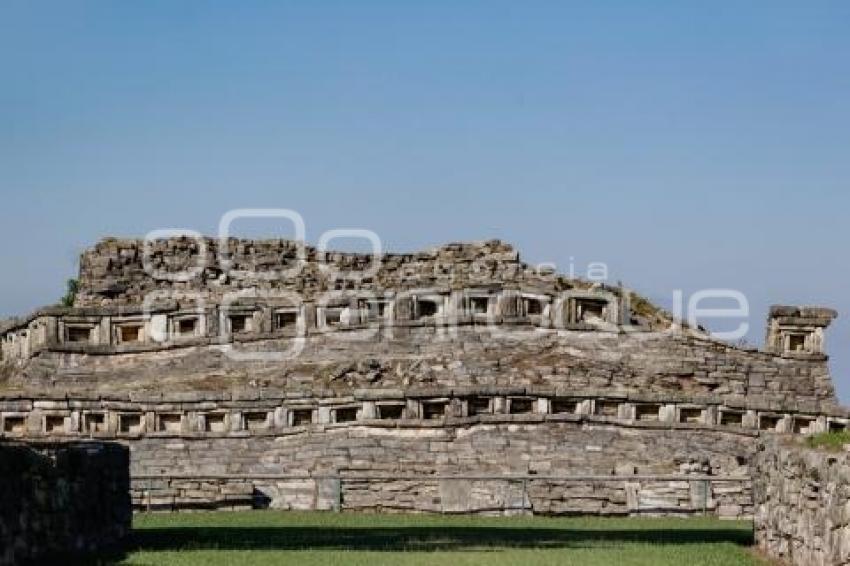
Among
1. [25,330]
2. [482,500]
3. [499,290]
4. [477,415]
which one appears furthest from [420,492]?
[25,330]

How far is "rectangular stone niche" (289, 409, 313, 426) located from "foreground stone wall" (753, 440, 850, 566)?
425 inches

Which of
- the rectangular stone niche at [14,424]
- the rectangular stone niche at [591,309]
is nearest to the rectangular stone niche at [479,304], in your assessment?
the rectangular stone niche at [591,309]

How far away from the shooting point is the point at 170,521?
928 inches

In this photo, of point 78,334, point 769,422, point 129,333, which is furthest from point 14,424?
point 769,422

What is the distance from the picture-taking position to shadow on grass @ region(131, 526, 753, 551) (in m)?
19.0

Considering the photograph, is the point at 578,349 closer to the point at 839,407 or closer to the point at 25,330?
the point at 839,407

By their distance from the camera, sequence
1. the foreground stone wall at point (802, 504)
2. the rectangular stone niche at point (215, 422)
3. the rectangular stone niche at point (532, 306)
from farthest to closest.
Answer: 1. the rectangular stone niche at point (532, 306)
2. the rectangular stone niche at point (215, 422)
3. the foreground stone wall at point (802, 504)

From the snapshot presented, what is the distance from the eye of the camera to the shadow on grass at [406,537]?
1905cm

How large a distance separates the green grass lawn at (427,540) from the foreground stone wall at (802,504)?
0.51 meters

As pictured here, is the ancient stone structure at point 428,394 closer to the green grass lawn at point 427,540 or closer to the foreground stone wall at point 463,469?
the foreground stone wall at point 463,469

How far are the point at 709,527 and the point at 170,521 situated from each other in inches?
325

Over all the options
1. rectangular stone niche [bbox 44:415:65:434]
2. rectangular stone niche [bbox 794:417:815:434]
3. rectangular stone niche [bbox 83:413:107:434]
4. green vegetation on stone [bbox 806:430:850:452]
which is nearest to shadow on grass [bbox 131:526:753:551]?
green vegetation on stone [bbox 806:430:850:452]

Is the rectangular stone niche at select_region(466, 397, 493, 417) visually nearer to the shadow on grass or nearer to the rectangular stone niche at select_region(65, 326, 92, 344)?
the shadow on grass

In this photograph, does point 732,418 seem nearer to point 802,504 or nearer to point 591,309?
point 591,309
